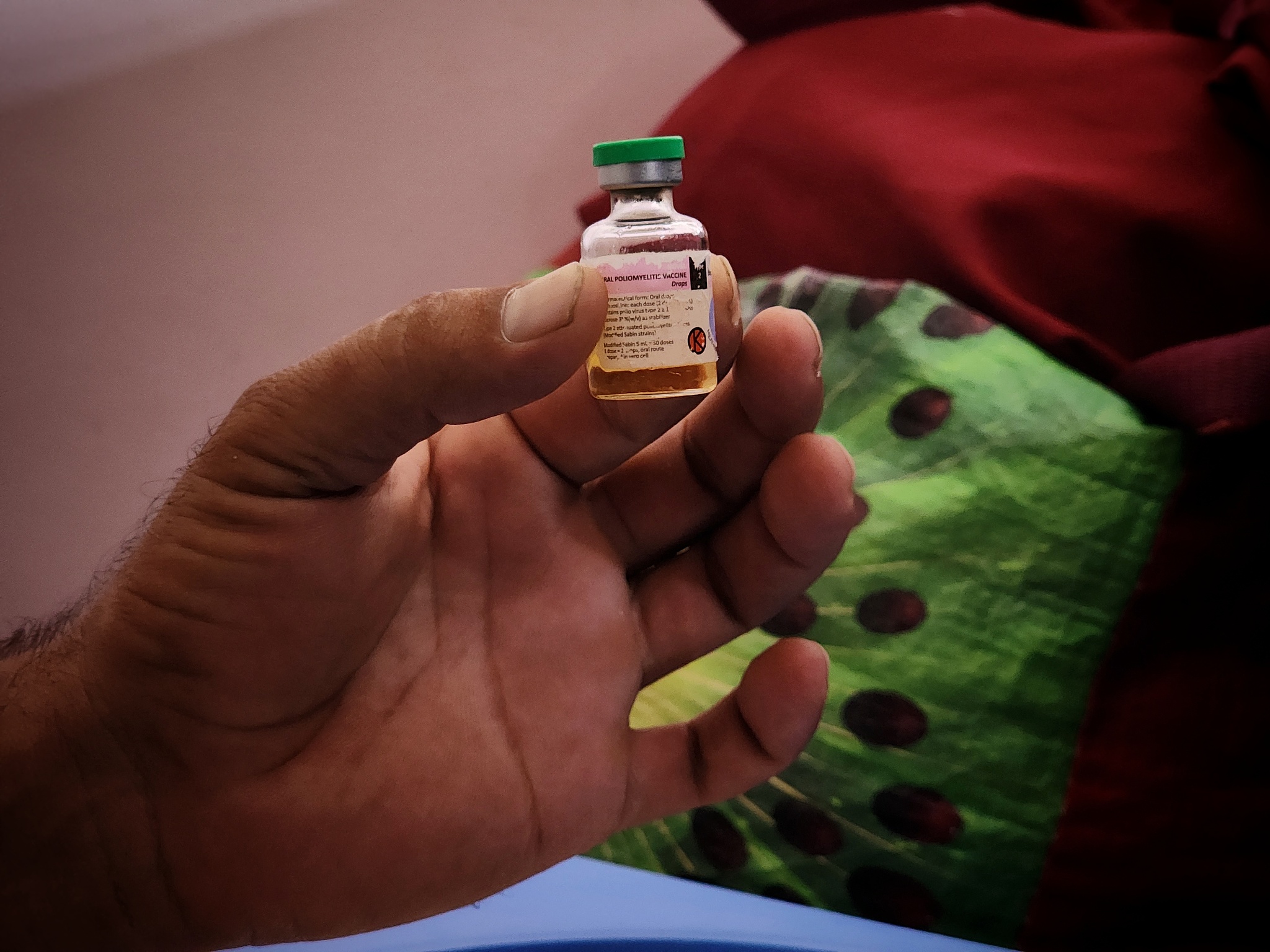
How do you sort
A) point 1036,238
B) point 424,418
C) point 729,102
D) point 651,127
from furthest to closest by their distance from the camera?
point 651,127, point 729,102, point 1036,238, point 424,418

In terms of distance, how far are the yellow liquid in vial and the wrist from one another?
366mm

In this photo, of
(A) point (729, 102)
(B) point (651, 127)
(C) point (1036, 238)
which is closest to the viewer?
(C) point (1036, 238)

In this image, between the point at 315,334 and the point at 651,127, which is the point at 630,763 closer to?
the point at 315,334

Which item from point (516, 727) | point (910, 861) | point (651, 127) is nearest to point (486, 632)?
point (516, 727)

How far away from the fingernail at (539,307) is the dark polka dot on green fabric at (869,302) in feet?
1.17

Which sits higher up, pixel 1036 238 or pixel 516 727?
pixel 1036 238

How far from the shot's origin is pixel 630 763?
2.16 ft

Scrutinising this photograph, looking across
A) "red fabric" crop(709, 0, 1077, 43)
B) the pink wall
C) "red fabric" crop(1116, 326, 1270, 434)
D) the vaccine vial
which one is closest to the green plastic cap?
the vaccine vial

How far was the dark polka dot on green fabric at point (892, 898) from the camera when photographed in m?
0.70

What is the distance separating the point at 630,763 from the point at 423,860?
6.3 inches

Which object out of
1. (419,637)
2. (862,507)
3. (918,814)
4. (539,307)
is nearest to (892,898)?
(918,814)

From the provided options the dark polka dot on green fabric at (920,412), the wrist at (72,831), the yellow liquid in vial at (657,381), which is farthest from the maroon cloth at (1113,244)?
the wrist at (72,831)

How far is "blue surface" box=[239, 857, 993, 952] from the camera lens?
2.22 ft

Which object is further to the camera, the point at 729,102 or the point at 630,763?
the point at 729,102
